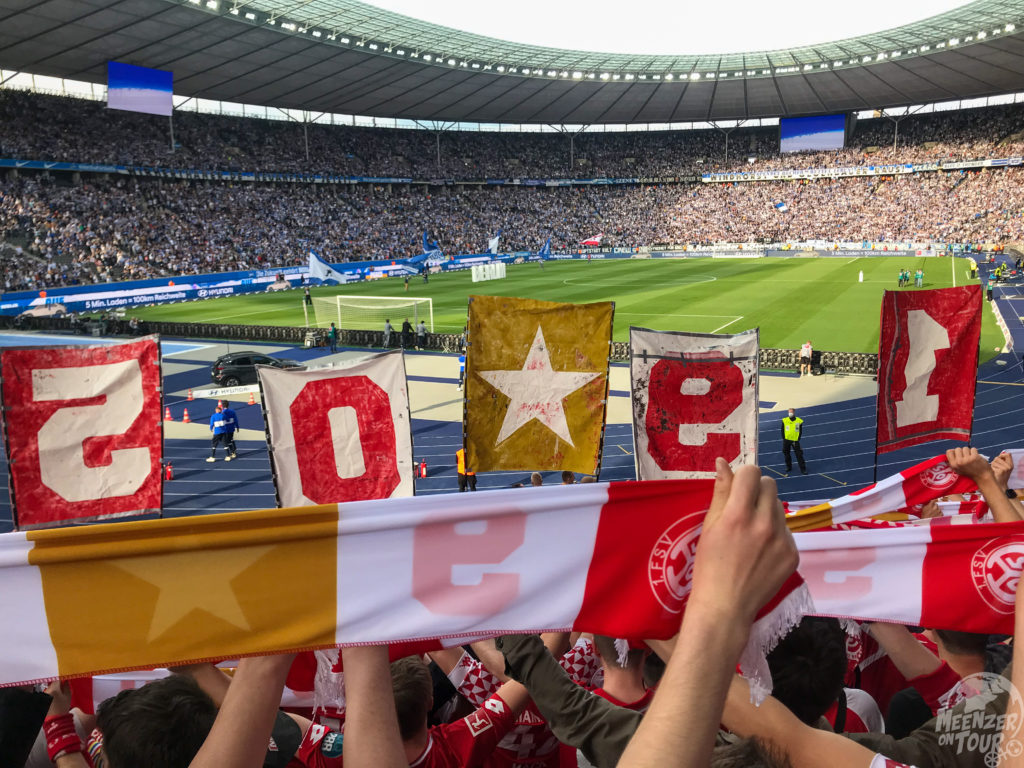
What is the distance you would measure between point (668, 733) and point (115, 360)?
304 inches

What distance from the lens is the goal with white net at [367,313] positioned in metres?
35.9

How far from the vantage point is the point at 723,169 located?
97.2 meters

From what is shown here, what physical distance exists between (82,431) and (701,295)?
40.5m

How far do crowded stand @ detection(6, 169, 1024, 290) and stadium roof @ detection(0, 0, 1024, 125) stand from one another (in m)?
9.04

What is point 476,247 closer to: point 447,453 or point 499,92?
point 499,92

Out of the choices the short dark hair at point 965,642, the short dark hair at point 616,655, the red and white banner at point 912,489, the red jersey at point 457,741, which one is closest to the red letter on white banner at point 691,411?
the red and white banner at point 912,489

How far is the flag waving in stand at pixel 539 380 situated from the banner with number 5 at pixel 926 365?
3386 mm

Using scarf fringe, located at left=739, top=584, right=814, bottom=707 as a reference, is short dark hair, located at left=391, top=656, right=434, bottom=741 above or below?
below

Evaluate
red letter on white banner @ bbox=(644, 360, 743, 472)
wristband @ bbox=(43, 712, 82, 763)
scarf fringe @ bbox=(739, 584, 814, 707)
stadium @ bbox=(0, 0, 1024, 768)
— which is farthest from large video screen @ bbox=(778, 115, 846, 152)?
wristband @ bbox=(43, 712, 82, 763)

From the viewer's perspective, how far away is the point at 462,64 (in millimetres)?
67250

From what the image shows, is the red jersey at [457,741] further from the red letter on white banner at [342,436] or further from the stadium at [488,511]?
the red letter on white banner at [342,436]

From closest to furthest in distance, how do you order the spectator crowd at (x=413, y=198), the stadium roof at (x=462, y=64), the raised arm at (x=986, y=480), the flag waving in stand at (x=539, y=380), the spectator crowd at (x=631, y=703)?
the spectator crowd at (x=631, y=703) → the raised arm at (x=986, y=480) → the flag waving in stand at (x=539, y=380) → the stadium roof at (x=462, y=64) → the spectator crowd at (x=413, y=198)

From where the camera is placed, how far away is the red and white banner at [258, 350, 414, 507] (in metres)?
7.87

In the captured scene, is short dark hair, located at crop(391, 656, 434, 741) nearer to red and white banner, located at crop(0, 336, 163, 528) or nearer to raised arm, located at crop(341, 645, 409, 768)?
raised arm, located at crop(341, 645, 409, 768)
